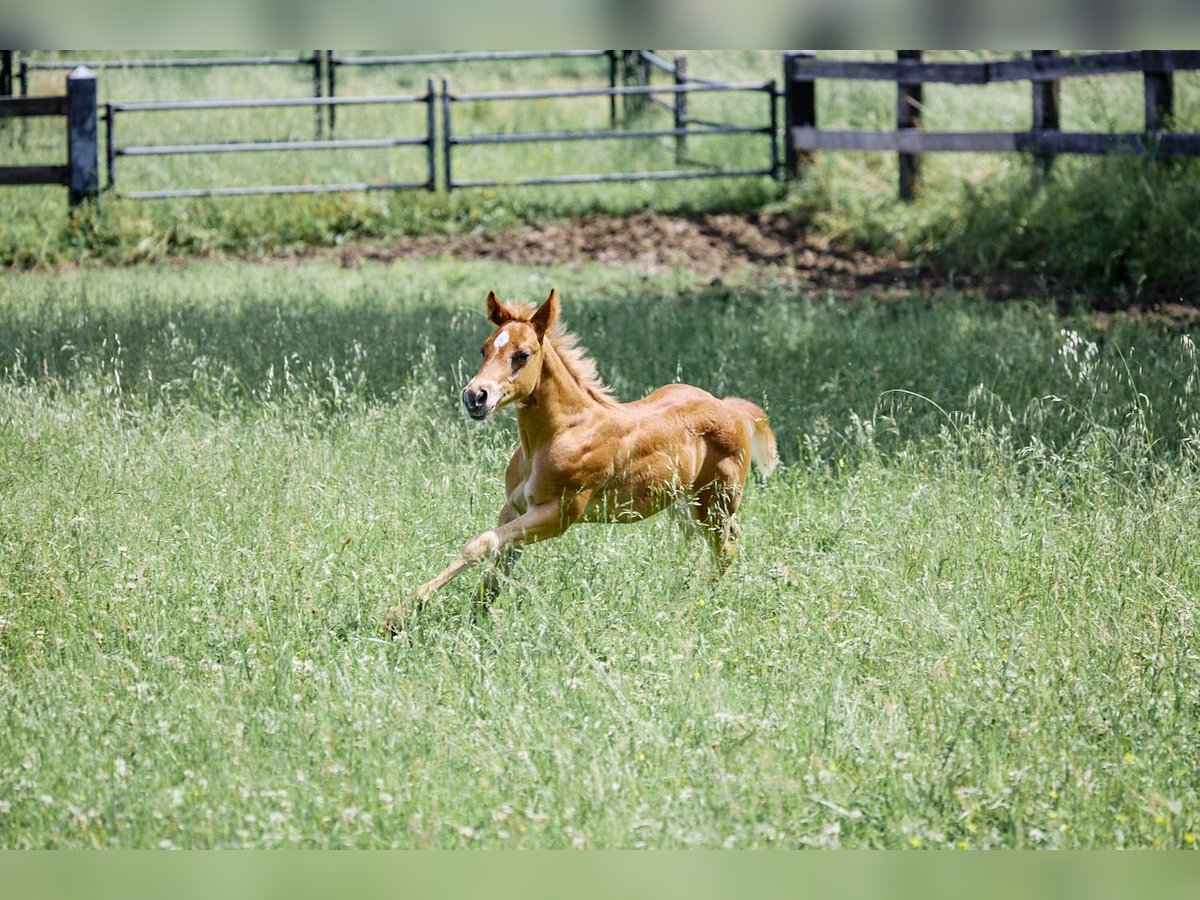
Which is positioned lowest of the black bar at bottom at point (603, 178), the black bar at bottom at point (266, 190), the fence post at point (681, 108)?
the black bar at bottom at point (266, 190)

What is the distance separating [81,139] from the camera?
13.5 meters

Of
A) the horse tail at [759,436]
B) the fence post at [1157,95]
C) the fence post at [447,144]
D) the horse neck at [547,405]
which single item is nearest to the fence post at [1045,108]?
the fence post at [1157,95]

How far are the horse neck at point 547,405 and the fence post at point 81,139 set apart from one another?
392 inches

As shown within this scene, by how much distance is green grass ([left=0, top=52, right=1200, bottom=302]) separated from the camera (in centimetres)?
1142

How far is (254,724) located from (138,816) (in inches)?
21.7

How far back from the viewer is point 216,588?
17.0 feet

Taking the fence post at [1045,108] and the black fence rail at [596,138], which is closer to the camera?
the fence post at [1045,108]

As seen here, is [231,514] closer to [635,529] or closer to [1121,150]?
[635,529]

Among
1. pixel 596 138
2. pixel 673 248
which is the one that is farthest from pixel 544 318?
pixel 596 138

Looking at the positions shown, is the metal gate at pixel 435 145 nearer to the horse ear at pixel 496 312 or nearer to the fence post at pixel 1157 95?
the fence post at pixel 1157 95

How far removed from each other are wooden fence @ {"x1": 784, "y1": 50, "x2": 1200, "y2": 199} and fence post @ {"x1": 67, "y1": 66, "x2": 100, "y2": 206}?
7.38 meters

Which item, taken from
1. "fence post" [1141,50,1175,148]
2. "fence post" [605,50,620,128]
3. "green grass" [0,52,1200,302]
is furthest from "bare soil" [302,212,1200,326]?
"fence post" [605,50,620,128]

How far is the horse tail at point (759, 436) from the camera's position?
6004 mm
